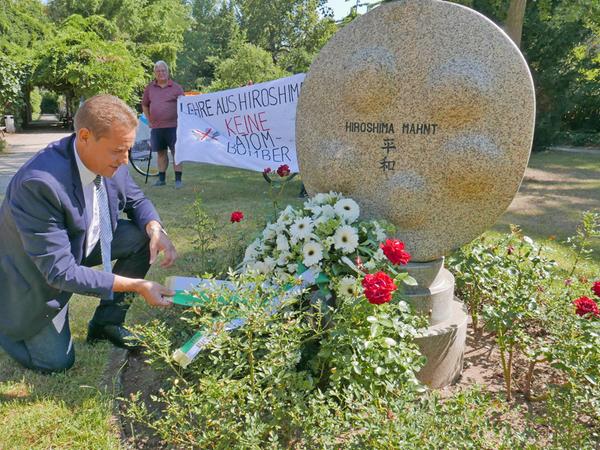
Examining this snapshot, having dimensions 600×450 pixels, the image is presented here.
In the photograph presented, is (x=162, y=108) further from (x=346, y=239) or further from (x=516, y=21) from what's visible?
(x=516, y=21)

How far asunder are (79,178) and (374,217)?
1.58 m

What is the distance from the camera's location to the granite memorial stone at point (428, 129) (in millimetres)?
2535

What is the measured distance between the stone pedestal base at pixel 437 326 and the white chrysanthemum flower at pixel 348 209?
17.9 inches

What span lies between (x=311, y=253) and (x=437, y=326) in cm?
88

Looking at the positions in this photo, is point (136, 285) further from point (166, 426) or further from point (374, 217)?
point (374, 217)

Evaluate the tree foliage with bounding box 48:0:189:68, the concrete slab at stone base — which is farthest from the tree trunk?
the tree foliage with bounding box 48:0:189:68

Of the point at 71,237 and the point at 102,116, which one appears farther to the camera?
the point at 71,237

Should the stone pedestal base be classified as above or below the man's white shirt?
below

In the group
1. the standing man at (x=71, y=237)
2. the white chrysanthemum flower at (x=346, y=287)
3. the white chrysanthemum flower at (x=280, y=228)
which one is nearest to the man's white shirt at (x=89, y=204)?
the standing man at (x=71, y=237)

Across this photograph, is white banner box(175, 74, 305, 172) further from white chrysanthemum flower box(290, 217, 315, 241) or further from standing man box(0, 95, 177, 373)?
white chrysanthemum flower box(290, 217, 315, 241)

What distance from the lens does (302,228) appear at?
257 cm

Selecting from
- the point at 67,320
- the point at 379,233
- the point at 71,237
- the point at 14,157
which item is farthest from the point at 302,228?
the point at 14,157

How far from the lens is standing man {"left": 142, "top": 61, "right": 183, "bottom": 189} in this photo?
25.3 feet

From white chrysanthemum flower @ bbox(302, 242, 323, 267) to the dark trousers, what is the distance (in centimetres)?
115
